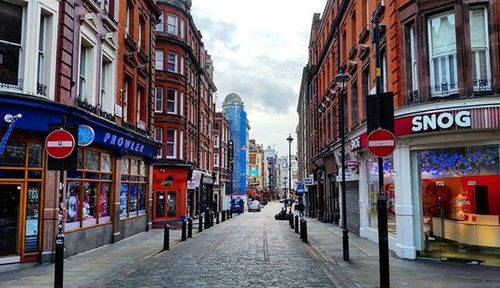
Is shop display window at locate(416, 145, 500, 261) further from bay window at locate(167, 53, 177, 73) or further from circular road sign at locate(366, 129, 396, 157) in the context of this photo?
bay window at locate(167, 53, 177, 73)

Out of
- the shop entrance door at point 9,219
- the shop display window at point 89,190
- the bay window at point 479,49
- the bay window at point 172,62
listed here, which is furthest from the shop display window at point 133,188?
the bay window at point 479,49

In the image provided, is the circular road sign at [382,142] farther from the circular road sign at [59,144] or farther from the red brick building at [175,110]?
the red brick building at [175,110]

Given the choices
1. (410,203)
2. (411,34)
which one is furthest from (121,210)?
(411,34)

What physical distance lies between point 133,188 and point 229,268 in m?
11.4

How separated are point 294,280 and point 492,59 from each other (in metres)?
8.09

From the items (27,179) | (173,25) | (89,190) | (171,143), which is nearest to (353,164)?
(89,190)

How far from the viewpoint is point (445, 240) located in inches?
544

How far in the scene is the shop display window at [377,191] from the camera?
1621cm

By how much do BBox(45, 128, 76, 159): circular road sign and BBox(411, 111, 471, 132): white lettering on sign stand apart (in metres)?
9.38

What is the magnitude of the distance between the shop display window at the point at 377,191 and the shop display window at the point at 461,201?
1838mm

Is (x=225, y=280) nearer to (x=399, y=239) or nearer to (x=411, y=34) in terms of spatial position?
(x=399, y=239)

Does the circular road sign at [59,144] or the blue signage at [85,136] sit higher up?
the blue signage at [85,136]

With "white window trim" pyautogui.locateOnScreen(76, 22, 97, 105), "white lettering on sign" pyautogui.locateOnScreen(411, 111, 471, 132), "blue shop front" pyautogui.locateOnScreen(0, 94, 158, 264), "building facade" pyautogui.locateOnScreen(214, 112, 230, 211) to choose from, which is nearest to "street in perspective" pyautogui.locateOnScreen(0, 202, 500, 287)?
"blue shop front" pyautogui.locateOnScreen(0, 94, 158, 264)

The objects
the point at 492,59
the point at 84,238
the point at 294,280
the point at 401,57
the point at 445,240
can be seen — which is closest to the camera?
the point at 294,280
